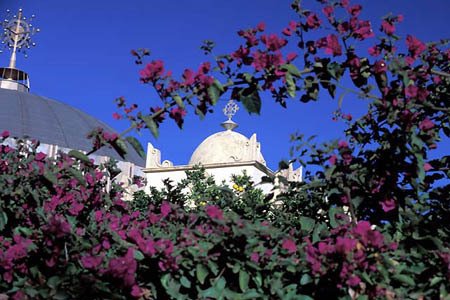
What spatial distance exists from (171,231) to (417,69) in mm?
1123

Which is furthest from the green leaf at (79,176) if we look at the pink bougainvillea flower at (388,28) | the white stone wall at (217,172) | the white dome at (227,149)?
the white dome at (227,149)

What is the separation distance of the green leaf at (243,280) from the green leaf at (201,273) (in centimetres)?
10

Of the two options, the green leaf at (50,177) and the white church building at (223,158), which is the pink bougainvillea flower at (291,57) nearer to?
the green leaf at (50,177)

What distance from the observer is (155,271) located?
66.6 inches

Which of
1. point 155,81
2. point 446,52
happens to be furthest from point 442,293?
point 446,52

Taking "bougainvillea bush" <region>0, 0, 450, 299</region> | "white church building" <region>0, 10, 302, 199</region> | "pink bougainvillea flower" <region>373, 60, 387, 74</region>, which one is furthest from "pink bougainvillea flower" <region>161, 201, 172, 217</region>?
"white church building" <region>0, 10, 302, 199</region>

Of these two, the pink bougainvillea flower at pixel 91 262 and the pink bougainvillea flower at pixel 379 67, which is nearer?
the pink bougainvillea flower at pixel 91 262

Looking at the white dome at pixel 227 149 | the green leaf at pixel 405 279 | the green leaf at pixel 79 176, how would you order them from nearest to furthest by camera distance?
the green leaf at pixel 405 279, the green leaf at pixel 79 176, the white dome at pixel 227 149

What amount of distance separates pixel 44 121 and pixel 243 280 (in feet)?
107

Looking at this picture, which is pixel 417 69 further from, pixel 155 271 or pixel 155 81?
pixel 155 271

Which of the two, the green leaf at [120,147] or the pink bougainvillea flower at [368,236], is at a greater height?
the green leaf at [120,147]

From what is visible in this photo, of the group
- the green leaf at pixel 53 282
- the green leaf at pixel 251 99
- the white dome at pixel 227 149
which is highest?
the white dome at pixel 227 149

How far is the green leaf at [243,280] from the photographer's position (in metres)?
1.60

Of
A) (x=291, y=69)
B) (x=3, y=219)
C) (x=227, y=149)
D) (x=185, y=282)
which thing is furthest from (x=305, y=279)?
(x=227, y=149)
